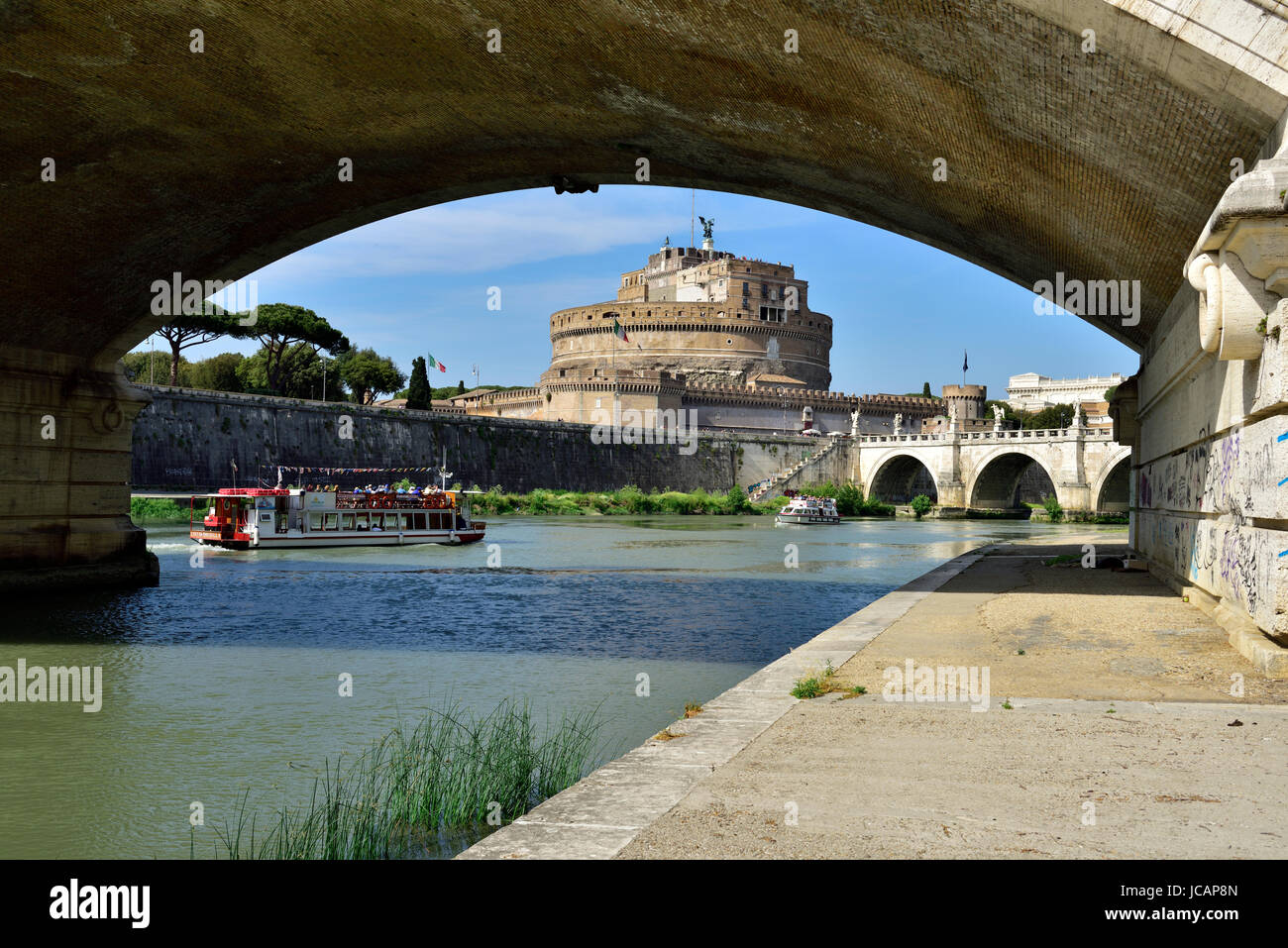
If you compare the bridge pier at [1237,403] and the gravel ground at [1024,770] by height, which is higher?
the bridge pier at [1237,403]

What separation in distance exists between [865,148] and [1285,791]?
8346mm

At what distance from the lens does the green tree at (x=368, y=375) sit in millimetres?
75688

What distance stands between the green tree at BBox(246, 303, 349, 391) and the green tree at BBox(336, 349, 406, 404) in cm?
456

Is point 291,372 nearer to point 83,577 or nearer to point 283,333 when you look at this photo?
point 283,333

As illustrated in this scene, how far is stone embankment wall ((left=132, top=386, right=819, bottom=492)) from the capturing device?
45.6 meters

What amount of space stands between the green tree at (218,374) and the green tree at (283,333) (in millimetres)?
2437

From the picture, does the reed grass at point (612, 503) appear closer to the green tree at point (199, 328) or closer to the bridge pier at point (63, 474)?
the green tree at point (199, 328)

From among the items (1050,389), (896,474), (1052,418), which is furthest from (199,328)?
(1050,389)

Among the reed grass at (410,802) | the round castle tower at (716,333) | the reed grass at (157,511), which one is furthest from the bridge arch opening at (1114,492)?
the reed grass at (410,802)

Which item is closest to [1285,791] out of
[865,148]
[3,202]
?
[865,148]

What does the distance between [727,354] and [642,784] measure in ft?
291

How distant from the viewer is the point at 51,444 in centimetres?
1647

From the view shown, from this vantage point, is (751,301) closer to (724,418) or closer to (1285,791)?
(724,418)

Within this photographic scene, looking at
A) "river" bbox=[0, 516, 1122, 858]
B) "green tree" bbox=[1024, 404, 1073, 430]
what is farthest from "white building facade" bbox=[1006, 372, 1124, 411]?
"river" bbox=[0, 516, 1122, 858]
